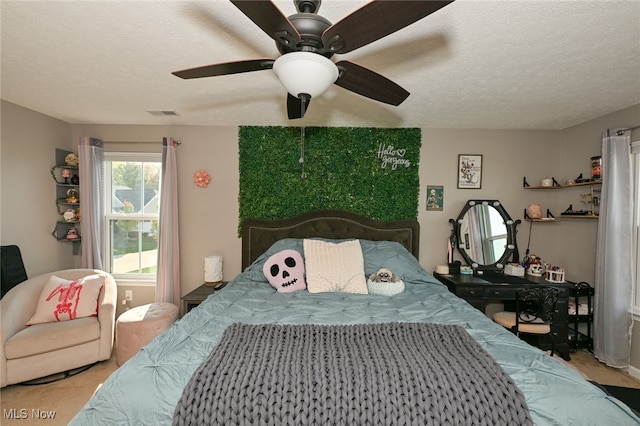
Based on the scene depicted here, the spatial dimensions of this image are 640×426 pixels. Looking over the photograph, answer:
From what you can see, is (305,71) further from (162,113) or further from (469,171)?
(469,171)

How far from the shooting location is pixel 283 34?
1.05m

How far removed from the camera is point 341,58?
1.83m

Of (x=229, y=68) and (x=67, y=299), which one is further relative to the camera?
(x=67, y=299)

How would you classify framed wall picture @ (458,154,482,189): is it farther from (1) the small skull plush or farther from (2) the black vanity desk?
(1) the small skull plush

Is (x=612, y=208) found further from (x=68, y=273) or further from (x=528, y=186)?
(x=68, y=273)

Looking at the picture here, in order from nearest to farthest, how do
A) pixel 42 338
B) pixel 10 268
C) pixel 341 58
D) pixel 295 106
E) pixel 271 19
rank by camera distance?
pixel 271 19 < pixel 295 106 < pixel 341 58 < pixel 42 338 < pixel 10 268

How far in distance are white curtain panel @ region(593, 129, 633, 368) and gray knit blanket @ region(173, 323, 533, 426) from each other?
227 centimetres

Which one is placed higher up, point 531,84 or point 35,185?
point 531,84

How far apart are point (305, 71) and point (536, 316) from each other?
2959 mm

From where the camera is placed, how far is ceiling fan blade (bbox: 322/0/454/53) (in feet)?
2.93

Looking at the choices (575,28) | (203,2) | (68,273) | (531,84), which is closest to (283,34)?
(203,2)

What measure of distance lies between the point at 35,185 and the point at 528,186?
538cm

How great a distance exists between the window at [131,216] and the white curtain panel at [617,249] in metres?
4.61

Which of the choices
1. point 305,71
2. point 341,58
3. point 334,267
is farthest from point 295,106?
point 334,267
